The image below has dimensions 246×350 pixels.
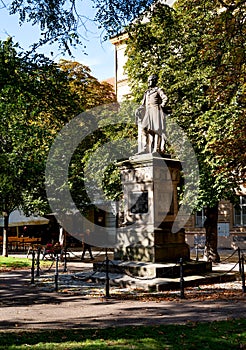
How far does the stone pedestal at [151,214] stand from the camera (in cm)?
1322

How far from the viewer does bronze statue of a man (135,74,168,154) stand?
14.4 meters

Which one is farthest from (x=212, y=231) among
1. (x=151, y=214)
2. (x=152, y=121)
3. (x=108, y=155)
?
(x=152, y=121)

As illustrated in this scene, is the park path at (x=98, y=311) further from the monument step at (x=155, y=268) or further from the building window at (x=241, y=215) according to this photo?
the building window at (x=241, y=215)

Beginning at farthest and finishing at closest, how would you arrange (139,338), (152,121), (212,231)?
1. (212,231)
2. (152,121)
3. (139,338)

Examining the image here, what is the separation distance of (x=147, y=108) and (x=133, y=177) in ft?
7.88

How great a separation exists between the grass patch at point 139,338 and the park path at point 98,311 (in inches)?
22.7

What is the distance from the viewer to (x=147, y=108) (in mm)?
14773

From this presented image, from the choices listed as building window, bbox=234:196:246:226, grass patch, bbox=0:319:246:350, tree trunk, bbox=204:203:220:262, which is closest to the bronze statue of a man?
tree trunk, bbox=204:203:220:262

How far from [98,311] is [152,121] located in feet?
23.9

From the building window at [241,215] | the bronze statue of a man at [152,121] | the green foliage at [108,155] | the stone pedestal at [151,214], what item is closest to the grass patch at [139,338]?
the stone pedestal at [151,214]

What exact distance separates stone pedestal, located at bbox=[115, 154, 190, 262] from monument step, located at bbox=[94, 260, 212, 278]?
1.13ft

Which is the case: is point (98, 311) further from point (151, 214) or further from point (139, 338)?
point (151, 214)

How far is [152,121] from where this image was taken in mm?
14555

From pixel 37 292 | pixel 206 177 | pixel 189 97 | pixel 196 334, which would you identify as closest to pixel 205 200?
pixel 206 177
